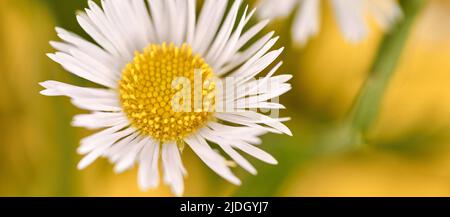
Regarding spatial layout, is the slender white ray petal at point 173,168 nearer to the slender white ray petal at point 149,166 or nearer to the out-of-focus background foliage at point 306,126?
the slender white ray petal at point 149,166

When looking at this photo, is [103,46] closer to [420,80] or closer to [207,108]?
[207,108]

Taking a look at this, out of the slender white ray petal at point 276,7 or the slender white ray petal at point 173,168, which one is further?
the slender white ray petal at point 276,7

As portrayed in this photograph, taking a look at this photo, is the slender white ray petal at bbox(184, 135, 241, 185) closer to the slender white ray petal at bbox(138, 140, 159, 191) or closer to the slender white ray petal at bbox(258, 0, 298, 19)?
the slender white ray petal at bbox(138, 140, 159, 191)

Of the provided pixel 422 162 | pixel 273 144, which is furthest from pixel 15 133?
pixel 422 162

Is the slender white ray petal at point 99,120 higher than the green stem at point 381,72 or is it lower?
lower
